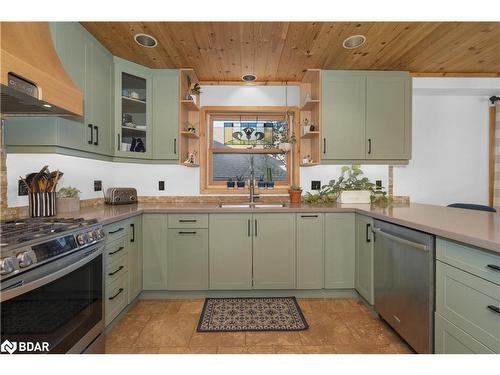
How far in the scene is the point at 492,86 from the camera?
300cm

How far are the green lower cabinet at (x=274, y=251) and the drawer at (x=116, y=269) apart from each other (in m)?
1.17

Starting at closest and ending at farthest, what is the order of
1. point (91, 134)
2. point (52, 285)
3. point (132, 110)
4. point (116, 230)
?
point (52, 285) < point (116, 230) < point (91, 134) < point (132, 110)

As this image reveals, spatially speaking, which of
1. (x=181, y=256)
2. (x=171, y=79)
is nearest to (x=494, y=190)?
(x=181, y=256)

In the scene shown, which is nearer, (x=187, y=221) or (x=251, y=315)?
(x=251, y=315)

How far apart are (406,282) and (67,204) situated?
8.59ft

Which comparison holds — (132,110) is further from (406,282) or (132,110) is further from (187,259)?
(406,282)

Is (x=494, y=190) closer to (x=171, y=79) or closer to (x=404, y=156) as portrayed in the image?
(x=404, y=156)

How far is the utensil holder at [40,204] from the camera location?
5.82 ft

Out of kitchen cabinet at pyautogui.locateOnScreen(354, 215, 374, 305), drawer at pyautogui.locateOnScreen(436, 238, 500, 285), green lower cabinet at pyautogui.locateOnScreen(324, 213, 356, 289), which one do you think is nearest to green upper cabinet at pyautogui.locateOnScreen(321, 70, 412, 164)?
green lower cabinet at pyautogui.locateOnScreen(324, 213, 356, 289)

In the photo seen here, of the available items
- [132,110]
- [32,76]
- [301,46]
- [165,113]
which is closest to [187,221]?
[165,113]

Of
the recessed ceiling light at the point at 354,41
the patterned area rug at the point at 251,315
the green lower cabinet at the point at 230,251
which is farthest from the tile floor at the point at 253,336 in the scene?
the recessed ceiling light at the point at 354,41

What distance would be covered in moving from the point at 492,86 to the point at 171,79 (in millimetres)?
3755

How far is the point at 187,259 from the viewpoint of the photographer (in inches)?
97.7

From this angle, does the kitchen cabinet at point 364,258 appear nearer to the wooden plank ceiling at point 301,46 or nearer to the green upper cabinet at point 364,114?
the green upper cabinet at point 364,114
